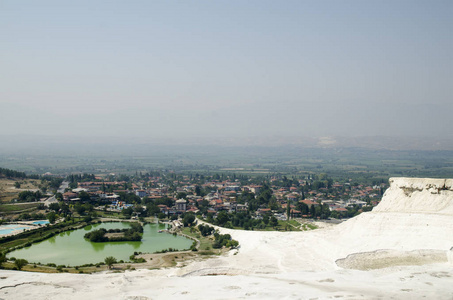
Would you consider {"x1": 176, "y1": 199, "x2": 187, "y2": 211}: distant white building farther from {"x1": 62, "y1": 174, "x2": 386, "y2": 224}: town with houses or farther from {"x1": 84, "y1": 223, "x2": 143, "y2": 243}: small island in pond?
{"x1": 84, "y1": 223, "x2": 143, "y2": 243}: small island in pond

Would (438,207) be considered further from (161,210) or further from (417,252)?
(161,210)

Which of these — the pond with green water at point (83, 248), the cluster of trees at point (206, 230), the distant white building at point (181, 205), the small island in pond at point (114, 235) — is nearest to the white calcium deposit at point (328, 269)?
the cluster of trees at point (206, 230)

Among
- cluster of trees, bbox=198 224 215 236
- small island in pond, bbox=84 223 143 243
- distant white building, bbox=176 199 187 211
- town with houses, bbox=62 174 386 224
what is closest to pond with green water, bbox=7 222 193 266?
small island in pond, bbox=84 223 143 243

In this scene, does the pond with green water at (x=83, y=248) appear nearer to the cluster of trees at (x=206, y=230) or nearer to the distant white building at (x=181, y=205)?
the cluster of trees at (x=206, y=230)

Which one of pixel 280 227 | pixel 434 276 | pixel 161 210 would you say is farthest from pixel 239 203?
pixel 434 276

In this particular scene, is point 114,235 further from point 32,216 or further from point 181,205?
point 181,205

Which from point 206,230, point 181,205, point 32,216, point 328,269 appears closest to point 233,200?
point 181,205
